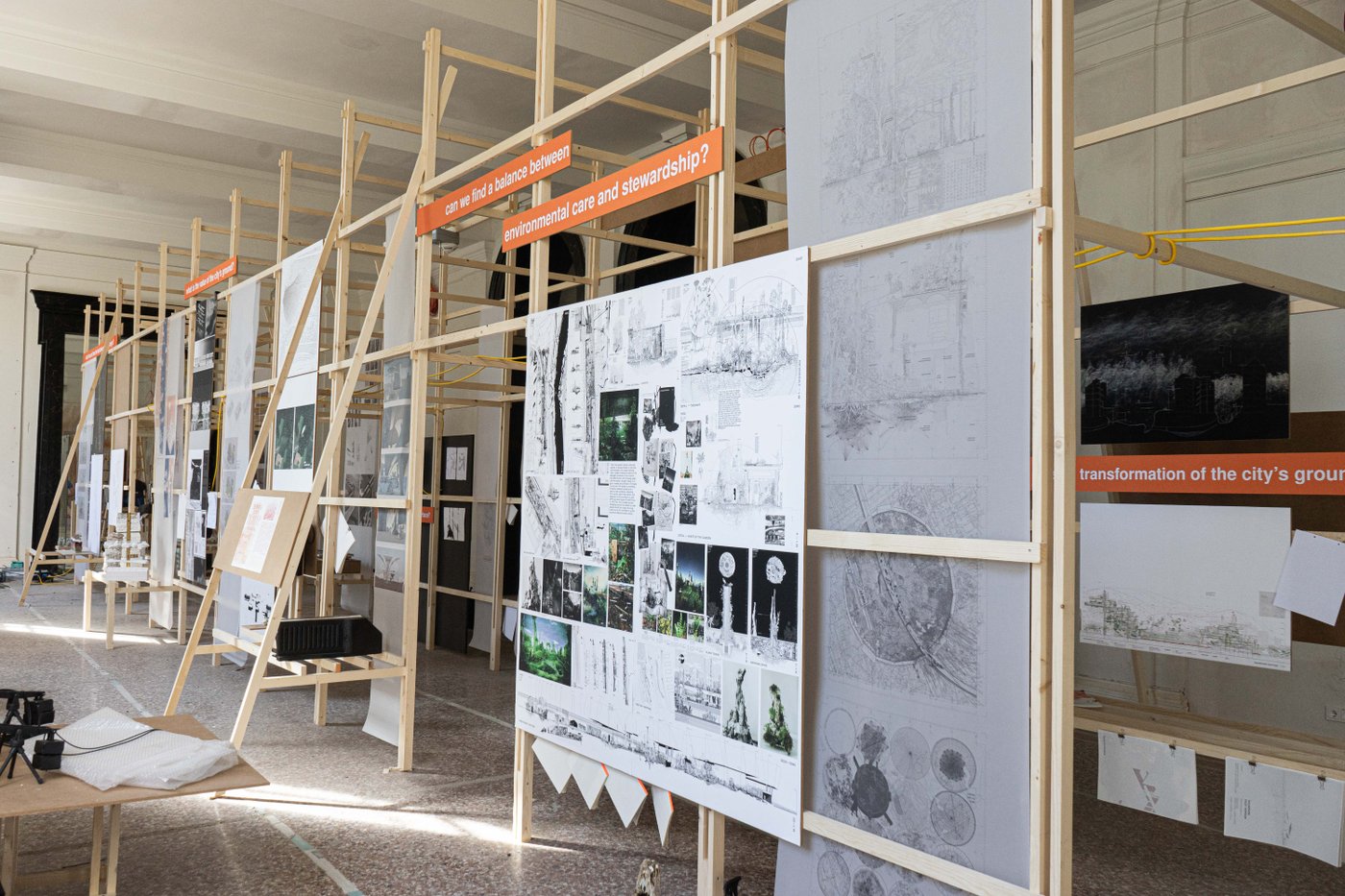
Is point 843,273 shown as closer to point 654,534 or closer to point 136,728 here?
point 654,534

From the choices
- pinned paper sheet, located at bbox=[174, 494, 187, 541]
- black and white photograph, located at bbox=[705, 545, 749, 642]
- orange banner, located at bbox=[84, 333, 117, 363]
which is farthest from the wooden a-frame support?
orange banner, located at bbox=[84, 333, 117, 363]

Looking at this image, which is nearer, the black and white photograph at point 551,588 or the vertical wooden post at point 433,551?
the black and white photograph at point 551,588

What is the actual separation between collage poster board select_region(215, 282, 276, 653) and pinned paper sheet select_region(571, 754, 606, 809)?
12.2ft

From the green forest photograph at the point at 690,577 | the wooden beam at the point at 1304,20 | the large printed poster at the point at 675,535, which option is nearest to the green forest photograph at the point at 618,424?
the large printed poster at the point at 675,535

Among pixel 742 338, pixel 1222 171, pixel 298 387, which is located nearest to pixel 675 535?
pixel 742 338

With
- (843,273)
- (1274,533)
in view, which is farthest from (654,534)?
(1274,533)

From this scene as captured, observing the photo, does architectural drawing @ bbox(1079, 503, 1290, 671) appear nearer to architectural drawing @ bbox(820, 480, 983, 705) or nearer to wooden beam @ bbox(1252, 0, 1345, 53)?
wooden beam @ bbox(1252, 0, 1345, 53)

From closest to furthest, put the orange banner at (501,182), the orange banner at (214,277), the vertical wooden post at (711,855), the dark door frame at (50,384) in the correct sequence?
the vertical wooden post at (711,855) < the orange banner at (501,182) < the orange banner at (214,277) < the dark door frame at (50,384)

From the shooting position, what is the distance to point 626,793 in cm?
370

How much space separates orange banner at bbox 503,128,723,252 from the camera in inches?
135

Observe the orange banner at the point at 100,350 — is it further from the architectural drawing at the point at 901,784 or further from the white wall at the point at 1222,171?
the architectural drawing at the point at 901,784

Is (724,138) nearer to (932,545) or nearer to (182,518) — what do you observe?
(932,545)

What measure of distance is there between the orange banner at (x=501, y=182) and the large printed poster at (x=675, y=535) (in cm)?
64

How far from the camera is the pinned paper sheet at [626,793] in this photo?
3.64 metres
